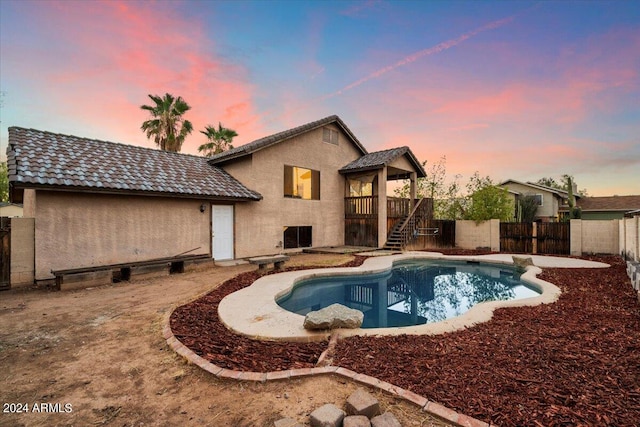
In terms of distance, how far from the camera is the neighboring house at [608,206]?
27.6m

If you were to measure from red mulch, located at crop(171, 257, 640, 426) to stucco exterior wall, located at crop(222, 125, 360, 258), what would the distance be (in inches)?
267

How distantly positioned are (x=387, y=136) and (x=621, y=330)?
16.0m

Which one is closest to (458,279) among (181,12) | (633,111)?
(633,111)

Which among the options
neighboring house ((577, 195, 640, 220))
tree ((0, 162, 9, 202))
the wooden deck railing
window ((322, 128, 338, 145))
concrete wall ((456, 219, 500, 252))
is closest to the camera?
window ((322, 128, 338, 145))

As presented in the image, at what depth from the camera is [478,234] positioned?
1609 cm

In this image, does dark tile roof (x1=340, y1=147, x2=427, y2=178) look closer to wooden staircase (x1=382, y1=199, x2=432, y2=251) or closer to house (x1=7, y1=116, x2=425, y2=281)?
house (x1=7, y1=116, x2=425, y2=281)

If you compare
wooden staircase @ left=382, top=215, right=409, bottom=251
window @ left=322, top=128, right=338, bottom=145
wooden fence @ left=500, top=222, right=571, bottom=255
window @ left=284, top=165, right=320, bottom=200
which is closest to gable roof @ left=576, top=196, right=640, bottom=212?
wooden fence @ left=500, top=222, right=571, bottom=255

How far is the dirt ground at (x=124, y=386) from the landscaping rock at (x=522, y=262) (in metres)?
10.3

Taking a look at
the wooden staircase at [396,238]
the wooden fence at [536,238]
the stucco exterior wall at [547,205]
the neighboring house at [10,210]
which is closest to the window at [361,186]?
the wooden staircase at [396,238]

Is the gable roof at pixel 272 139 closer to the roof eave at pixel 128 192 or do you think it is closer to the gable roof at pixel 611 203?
the roof eave at pixel 128 192

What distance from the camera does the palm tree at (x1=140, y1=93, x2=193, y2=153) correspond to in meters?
20.7

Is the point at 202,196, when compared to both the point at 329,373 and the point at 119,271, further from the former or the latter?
the point at 329,373

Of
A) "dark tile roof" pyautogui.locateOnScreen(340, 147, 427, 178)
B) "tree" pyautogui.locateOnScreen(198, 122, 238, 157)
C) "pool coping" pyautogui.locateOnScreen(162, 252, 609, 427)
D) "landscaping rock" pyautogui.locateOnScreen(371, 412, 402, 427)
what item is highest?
"tree" pyautogui.locateOnScreen(198, 122, 238, 157)

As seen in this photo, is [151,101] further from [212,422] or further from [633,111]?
[633,111]
